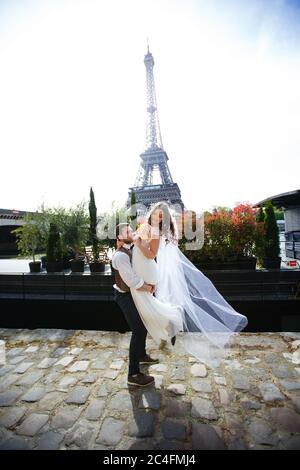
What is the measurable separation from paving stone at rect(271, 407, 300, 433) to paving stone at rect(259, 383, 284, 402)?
153 mm

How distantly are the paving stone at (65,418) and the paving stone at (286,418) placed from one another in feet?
6.19

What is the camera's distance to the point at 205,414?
7.98 ft

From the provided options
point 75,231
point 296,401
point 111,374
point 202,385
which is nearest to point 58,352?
point 111,374

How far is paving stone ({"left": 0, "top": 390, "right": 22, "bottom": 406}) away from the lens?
2.70 m

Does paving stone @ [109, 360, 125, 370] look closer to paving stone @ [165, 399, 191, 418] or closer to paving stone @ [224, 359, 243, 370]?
paving stone @ [165, 399, 191, 418]

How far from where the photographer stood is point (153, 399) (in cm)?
270

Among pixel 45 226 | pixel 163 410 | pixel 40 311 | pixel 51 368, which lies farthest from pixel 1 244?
pixel 163 410

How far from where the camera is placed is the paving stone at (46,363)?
11.2ft

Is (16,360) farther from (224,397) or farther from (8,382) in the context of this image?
(224,397)

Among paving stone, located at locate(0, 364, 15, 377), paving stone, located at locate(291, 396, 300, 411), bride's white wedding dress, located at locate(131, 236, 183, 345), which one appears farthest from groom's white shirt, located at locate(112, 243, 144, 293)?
paving stone, located at locate(0, 364, 15, 377)

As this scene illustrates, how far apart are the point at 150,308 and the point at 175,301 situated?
1020 mm

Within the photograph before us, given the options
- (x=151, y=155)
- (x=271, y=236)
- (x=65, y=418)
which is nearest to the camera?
(x=65, y=418)

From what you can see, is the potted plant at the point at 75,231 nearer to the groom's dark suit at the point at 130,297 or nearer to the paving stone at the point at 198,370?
the groom's dark suit at the point at 130,297

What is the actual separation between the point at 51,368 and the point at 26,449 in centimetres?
132
